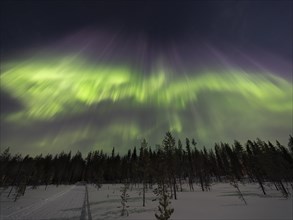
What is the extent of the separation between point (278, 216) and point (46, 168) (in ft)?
421

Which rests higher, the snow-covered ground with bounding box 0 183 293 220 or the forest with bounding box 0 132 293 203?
the forest with bounding box 0 132 293 203

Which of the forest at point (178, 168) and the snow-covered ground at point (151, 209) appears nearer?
the snow-covered ground at point (151, 209)

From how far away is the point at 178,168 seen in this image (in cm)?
7125

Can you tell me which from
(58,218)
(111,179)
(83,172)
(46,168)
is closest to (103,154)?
(83,172)

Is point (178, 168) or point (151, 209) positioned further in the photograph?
point (178, 168)

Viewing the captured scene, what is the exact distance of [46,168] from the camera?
117 meters

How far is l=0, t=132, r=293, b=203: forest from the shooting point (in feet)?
164

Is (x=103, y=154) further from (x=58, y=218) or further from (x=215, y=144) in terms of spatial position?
(x=58, y=218)

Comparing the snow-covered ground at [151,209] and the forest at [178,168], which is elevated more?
the forest at [178,168]

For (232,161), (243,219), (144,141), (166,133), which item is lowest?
(243,219)

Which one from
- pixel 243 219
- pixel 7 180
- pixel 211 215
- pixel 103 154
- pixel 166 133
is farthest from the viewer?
pixel 103 154

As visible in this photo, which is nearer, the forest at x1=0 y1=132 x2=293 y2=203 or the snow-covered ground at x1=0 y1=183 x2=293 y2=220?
the snow-covered ground at x1=0 y1=183 x2=293 y2=220

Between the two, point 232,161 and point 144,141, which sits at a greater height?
point 232,161

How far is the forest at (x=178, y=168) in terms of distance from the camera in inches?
1971
